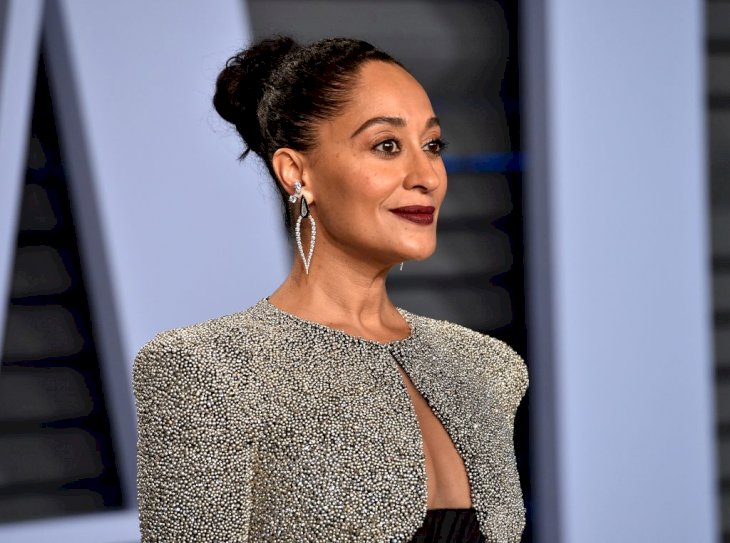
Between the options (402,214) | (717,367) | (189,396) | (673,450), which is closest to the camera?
(189,396)

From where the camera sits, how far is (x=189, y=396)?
1320mm

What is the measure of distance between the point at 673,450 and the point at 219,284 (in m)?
0.98

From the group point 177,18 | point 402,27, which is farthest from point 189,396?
point 402,27

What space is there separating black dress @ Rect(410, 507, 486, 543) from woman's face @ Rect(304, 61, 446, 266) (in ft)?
1.09

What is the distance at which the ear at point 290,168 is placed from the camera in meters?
1.52

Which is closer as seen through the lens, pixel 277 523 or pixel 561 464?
pixel 277 523

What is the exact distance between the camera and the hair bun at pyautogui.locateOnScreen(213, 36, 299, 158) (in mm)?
1587

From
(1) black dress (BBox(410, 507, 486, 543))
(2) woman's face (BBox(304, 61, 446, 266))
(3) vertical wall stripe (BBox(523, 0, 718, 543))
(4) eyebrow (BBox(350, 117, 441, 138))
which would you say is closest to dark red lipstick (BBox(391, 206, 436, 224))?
(2) woman's face (BBox(304, 61, 446, 266))

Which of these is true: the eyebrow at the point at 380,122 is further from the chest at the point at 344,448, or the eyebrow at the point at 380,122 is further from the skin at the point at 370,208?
the chest at the point at 344,448

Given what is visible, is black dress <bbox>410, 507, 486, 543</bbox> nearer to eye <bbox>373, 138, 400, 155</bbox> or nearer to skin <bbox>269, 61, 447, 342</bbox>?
skin <bbox>269, 61, 447, 342</bbox>

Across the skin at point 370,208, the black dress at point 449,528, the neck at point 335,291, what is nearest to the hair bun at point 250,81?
the skin at point 370,208

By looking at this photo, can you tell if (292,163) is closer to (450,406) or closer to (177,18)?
(450,406)

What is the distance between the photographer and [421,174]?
1.46m

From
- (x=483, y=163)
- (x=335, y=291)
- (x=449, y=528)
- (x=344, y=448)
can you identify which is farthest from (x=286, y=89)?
(x=483, y=163)
